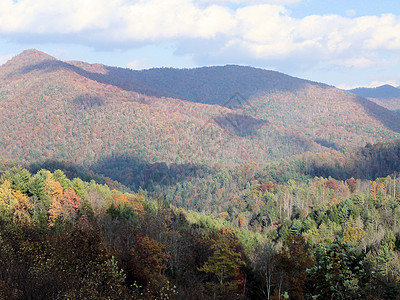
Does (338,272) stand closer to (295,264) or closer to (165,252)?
(295,264)

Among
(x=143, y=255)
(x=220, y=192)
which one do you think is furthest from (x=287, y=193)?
(x=143, y=255)

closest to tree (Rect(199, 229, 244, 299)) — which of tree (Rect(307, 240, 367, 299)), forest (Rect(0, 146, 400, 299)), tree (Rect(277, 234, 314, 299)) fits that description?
forest (Rect(0, 146, 400, 299))

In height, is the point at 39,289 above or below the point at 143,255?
above

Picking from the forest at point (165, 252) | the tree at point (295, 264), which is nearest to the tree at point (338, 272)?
the forest at point (165, 252)

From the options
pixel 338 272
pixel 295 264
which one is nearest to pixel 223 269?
pixel 295 264

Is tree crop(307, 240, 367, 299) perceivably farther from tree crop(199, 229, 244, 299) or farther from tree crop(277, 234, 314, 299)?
tree crop(199, 229, 244, 299)

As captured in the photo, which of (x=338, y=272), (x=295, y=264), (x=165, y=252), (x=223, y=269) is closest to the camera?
(x=338, y=272)

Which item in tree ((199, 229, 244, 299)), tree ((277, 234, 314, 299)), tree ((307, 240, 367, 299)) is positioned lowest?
tree ((199, 229, 244, 299))

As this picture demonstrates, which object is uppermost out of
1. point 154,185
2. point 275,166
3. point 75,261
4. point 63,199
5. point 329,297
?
point 329,297

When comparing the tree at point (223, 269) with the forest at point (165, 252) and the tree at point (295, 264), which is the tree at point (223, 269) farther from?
the tree at point (295, 264)

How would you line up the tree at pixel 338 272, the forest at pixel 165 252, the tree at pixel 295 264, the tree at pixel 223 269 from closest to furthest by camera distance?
the tree at pixel 338 272 → the forest at pixel 165 252 → the tree at pixel 295 264 → the tree at pixel 223 269

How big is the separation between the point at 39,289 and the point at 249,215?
114 m

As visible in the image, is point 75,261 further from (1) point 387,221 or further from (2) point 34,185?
(1) point 387,221

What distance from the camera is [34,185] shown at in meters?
47.6
